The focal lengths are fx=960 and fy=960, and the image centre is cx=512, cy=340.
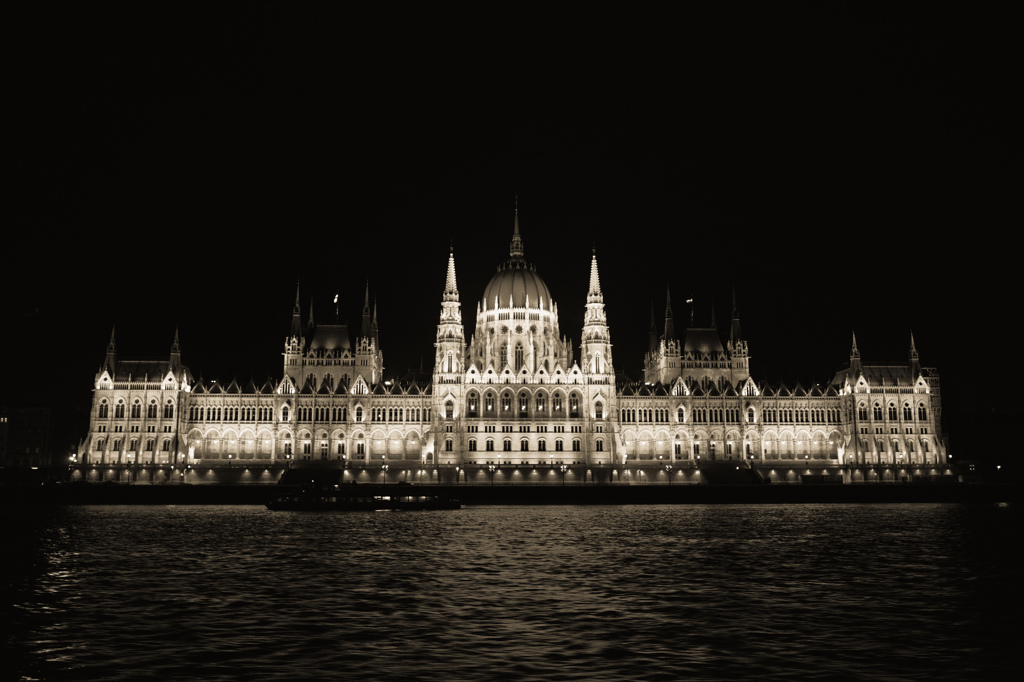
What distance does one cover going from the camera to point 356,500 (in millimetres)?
83625

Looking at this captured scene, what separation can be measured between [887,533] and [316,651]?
43.8 m

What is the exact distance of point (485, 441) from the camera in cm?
11456

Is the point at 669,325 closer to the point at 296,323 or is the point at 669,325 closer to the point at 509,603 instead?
the point at 296,323

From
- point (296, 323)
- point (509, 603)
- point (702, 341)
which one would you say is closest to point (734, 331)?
point (702, 341)

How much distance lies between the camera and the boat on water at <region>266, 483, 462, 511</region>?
82.2 metres

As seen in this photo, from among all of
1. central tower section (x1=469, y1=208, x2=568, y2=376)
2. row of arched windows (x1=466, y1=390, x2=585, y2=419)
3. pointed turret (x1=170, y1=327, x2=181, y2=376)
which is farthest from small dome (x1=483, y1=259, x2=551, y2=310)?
pointed turret (x1=170, y1=327, x2=181, y2=376)

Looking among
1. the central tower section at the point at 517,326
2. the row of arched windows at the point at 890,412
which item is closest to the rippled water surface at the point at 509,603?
the row of arched windows at the point at 890,412

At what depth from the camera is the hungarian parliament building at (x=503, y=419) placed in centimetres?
11116

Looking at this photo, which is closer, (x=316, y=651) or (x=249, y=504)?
(x=316, y=651)

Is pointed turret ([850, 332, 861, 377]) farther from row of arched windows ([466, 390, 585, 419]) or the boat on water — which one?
the boat on water

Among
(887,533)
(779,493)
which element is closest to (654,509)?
(779,493)

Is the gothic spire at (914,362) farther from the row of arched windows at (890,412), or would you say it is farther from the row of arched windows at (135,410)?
the row of arched windows at (135,410)

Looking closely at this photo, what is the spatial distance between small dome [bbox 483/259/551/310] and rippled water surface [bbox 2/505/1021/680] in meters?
72.0

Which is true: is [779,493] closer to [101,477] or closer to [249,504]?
[249,504]
